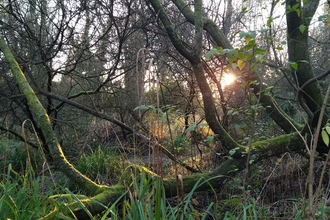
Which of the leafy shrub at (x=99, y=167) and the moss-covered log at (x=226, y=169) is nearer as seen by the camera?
the moss-covered log at (x=226, y=169)

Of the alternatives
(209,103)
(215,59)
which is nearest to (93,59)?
(215,59)

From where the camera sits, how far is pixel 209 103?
131 inches

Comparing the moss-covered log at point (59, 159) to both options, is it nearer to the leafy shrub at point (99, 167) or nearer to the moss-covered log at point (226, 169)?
the moss-covered log at point (226, 169)

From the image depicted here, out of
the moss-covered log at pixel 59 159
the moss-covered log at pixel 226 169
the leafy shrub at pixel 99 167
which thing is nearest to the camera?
the moss-covered log at pixel 59 159

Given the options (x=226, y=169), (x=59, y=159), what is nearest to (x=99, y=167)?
(x=59, y=159)

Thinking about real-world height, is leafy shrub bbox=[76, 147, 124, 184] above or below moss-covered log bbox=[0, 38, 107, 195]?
below

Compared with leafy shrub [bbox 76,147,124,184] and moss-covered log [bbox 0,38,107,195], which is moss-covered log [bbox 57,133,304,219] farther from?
leafy shrub [bbox 76,147,124,184]

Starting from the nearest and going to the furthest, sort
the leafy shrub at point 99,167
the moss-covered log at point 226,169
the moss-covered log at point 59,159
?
the moss-covered log at point 59,159, the moss-covered log at point 226,169, the leafy shrub at point 99,167

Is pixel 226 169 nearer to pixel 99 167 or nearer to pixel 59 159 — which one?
pixel 59 159

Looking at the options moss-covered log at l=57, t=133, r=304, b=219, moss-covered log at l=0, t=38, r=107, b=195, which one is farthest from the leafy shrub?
moss-covered log at l=0, t=38, r=107, b=195

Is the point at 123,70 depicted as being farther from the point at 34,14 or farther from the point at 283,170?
the point at 283,170

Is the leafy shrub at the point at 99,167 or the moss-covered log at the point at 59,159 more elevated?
the moss-covered log at the point at 59,159

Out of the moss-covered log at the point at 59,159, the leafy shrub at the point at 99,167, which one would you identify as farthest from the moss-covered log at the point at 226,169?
the leafy shrub at the point at 99,167

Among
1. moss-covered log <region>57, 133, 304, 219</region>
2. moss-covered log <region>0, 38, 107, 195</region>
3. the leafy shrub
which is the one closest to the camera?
moss-covered log <region>0, 38, 107, 195</region>
